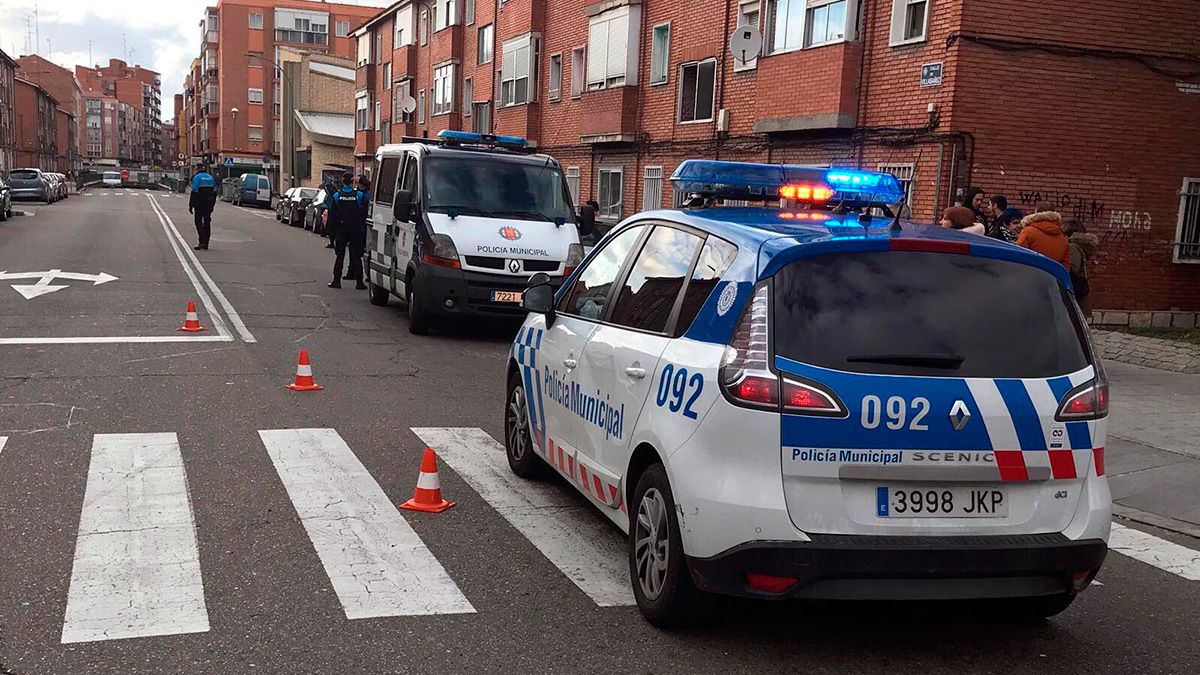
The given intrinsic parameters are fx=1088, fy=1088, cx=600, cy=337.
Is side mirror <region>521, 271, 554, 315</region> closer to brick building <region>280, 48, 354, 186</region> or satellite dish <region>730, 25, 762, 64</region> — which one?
satellite dish <region>730, 25, 762, 64</region>

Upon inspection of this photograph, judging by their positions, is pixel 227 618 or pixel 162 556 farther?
pixel 162 556

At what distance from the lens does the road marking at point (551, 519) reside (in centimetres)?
479

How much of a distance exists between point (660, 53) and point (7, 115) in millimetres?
70764

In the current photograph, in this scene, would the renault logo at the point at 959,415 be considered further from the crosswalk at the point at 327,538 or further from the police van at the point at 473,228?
the police van at the point at 473,228

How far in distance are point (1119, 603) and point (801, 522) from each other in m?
2.07

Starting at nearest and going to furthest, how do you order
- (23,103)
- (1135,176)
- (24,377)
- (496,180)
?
1. (24,377)
2. (496,180)
3. (1135,176)
4. (23,103)

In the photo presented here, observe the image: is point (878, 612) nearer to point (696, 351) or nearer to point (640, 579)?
point (640, 579)

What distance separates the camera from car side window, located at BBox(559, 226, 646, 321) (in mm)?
5316

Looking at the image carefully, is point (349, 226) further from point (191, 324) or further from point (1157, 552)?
point (1157, 552)

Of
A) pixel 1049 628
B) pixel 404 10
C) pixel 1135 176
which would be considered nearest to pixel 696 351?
pixel 1049 628

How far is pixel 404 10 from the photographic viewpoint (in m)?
47.3

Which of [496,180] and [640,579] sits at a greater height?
[496,180]

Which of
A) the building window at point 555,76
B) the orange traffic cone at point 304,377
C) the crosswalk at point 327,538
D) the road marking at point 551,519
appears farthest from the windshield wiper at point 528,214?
the building window at point 555,76

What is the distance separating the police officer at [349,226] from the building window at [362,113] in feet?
122
